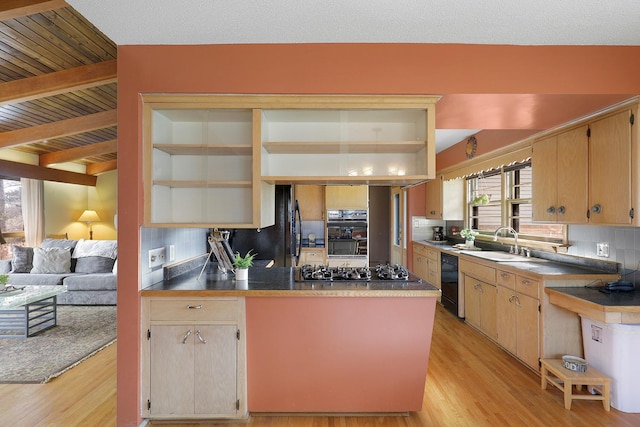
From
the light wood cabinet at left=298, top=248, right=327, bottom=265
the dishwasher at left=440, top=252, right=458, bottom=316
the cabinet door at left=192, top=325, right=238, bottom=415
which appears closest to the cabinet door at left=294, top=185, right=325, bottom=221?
the light wood cabinet at left=298, top=248, right=327, bottom=265

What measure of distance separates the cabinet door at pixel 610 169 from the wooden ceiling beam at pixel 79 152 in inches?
267

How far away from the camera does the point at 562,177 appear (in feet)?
9.42

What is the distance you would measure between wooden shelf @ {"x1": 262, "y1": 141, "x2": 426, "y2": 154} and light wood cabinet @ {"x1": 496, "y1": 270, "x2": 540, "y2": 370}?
1639 mm

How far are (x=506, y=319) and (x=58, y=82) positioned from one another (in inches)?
194

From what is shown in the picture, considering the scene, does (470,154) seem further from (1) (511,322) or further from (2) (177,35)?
(2) (177,35)

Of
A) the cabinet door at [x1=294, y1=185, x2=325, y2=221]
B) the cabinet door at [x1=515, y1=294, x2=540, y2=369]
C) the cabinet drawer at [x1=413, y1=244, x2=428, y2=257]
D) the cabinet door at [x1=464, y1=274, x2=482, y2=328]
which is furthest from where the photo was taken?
the cabinet drawer at [x1=413, y1=244, x2=428, y2=257]

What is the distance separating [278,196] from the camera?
3838mm

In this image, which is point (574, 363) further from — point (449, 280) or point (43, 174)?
point (43, 174)

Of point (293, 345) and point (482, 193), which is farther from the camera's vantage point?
point (482, 193)

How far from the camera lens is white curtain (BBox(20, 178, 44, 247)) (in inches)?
239

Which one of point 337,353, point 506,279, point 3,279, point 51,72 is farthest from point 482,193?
point 3,279

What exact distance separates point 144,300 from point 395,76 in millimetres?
2179

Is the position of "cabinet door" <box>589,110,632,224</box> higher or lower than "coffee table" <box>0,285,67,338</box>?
higher

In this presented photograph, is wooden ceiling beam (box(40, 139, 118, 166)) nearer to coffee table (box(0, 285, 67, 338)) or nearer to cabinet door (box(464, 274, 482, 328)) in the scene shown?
coffee table (box(0, 285, 67, 338))
